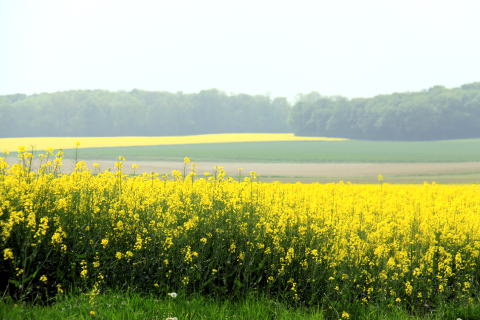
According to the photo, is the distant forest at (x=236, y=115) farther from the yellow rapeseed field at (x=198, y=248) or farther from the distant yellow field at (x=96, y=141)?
the yellow rapeseed field at (x=198, y=248)

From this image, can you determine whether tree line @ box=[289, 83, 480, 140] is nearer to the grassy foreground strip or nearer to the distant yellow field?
the distant yellow field

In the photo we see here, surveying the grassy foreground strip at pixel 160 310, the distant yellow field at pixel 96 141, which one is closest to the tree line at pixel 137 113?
the distant yellow field at pixel 96 141

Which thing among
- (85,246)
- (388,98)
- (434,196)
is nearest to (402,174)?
(434,196)

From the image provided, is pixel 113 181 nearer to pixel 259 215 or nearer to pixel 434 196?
pixel 259 215

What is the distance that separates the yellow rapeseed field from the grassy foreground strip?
197 mm

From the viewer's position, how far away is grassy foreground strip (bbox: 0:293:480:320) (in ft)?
18.9

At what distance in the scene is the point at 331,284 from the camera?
7.02 m

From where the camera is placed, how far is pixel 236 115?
105 metres

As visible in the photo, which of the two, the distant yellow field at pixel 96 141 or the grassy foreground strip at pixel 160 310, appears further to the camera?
the distant yellow field at pixel 96 141

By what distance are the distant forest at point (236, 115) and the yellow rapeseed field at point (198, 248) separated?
81.8 metres

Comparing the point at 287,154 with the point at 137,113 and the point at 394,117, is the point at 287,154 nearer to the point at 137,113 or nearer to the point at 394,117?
the point at 394,117

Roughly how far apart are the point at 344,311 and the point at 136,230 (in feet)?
9.35

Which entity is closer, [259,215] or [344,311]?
[344,311]

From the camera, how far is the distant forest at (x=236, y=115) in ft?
288
